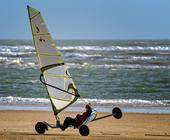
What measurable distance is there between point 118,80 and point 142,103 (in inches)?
451

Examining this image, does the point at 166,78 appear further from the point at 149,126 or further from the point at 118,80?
the point at 149,126

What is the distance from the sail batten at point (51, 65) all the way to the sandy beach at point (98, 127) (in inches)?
37.3

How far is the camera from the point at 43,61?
14242mm

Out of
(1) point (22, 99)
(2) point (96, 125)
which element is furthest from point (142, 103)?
(2) point (96, 125)

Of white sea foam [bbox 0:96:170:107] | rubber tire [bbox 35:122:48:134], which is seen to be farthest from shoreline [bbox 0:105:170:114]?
rubber tire [bbox 35:122:48:134]

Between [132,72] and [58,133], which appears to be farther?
[132,72]

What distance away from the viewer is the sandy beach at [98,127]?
14.8m

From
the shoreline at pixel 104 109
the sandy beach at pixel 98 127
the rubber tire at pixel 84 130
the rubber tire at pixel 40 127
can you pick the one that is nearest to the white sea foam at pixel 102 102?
the shoreline at pixel 104 109

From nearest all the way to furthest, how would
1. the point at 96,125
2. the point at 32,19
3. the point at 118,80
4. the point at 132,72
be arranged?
1. the point at 32,19
2. the point at 96,125
3. the point at 118,80
4. the point at 132,72

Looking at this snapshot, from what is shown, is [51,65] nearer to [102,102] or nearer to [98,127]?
[98,127]

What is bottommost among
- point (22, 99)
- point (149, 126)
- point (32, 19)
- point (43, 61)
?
point (22, 99)

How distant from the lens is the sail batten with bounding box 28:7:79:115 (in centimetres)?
1417

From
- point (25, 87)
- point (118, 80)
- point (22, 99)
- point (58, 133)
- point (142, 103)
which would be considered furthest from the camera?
point (118, 80)

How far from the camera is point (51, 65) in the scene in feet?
46.8
